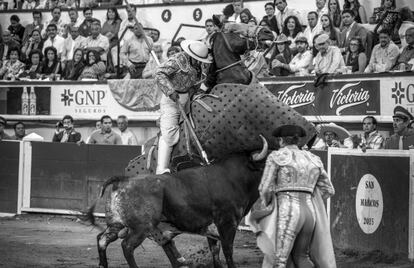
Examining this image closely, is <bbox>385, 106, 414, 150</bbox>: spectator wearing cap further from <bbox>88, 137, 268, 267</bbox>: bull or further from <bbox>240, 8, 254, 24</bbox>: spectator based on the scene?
<bbox>240, 8, 254, 24</bbox>: spectator

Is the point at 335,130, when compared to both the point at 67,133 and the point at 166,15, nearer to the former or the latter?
the point at 67,133

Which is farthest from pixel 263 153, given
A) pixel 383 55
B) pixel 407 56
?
pixel 383 55

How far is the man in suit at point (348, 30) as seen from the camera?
44.5 feet

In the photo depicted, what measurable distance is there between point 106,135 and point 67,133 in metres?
0.87

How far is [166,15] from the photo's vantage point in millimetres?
17922

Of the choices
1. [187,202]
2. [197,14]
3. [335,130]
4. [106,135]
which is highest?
[197,14]

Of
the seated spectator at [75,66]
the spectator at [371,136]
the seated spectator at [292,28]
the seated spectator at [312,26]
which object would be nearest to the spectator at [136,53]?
the seated spectator at [75,66]

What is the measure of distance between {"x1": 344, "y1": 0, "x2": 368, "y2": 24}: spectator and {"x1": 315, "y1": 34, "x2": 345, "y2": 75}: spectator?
1.11m

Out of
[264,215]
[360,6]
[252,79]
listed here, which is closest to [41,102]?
[360,6]

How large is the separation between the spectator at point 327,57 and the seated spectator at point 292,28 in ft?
3.41

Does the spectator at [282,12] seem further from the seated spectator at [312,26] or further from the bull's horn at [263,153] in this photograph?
the bull's horn at [263,153]

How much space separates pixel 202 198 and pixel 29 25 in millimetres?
11711

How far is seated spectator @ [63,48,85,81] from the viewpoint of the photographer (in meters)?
16.7

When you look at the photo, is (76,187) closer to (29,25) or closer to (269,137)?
(29,25)
